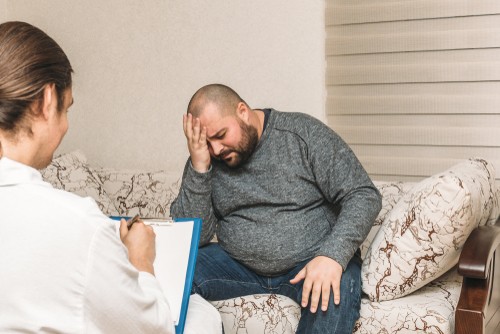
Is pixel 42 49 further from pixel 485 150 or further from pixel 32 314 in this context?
pixel 485 150

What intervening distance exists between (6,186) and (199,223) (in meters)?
0.69

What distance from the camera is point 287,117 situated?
2.16m

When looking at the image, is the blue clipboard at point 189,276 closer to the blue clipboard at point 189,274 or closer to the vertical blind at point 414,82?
the blue clipboard at point 189,274

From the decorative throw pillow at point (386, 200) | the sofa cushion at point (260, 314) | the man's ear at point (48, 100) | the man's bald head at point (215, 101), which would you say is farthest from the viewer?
the decorative throw pillow at point (386, 200)

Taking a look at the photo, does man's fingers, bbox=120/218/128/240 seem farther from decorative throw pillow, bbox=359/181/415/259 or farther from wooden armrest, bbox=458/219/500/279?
decorative throw pillow, bbox=359/181/415/259

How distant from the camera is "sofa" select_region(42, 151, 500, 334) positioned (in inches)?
70.2

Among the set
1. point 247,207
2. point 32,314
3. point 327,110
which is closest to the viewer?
point 32,314

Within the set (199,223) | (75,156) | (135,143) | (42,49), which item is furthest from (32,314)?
(135,143)

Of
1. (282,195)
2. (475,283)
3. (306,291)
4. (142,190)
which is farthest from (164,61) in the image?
(475,283)

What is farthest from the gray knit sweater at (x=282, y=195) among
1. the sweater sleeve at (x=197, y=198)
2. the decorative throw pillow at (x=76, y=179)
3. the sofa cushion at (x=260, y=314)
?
the decorative throw pillow at (x=76, y=179)

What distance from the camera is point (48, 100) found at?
3.71 ft

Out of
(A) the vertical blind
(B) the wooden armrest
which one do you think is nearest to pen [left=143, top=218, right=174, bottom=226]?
(B) the wooden armrest

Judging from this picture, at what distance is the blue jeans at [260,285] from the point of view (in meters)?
1.81

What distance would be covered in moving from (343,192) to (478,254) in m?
0.45
